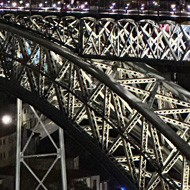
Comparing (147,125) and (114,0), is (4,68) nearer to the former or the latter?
(114,0)

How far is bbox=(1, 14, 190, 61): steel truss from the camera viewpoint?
22.9 metres

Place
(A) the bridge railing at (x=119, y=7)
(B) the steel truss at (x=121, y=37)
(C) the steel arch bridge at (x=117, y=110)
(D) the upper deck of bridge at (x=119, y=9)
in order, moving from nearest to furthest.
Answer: (C) the steel arch bridge at (x=117, y=110), (D) the upper deck of bridge at (x=119, y=9), (A) the bridge railing at (x=119, y=7), (B) the steel truss at (x=121, y=37)

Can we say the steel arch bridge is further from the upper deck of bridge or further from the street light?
→ the street light

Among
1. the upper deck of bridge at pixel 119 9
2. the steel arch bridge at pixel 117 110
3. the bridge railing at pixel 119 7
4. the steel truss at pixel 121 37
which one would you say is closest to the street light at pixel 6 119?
the steel truss at pixel 121 37

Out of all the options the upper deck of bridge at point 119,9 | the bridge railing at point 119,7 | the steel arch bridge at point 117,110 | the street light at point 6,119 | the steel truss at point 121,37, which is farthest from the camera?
the street light at point 6,119

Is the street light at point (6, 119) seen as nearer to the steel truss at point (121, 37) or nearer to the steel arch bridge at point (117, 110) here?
the steel truss at point (121, 37)

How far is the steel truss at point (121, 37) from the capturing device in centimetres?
2288

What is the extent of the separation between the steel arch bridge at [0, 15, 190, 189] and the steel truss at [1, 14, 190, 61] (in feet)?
2.17

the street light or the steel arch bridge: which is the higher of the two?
the street light

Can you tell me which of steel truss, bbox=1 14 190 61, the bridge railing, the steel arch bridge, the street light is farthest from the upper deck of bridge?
the street light

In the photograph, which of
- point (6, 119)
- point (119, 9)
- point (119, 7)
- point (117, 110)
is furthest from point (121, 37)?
point (6, 119)

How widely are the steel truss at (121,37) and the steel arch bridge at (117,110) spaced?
0.66 meters

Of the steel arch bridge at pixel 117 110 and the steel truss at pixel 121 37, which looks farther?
the steel truss at pixel 121 37

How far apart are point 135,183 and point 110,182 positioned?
22.6 meters
